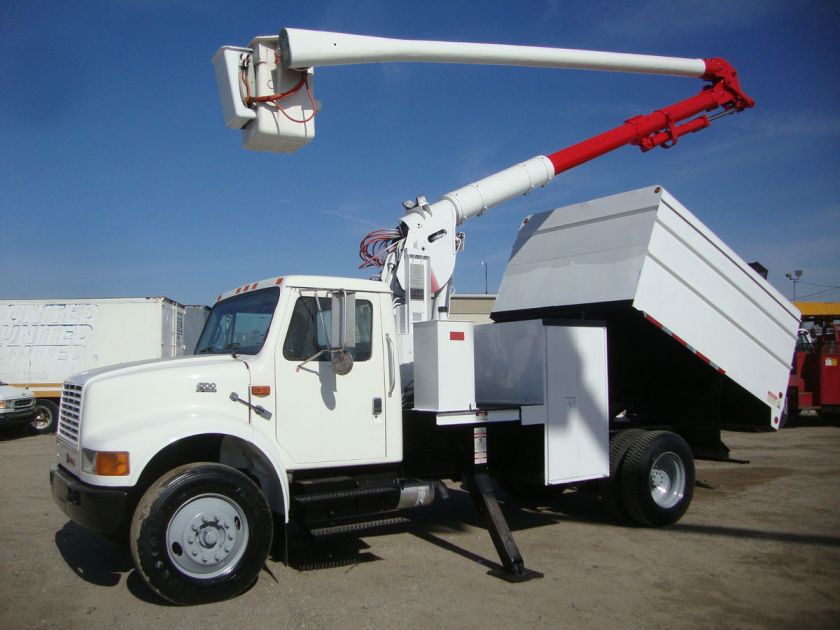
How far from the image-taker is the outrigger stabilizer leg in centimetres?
574

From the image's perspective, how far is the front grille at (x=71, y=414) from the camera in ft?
17.1

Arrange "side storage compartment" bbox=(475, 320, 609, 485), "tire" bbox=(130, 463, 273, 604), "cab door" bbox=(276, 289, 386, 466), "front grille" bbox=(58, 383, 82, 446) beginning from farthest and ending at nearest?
"side storage compartment" bbox=(475, 320, 609, 485) < "cab door" bbox=(276, 289, 386, 466) < "front grille" bbox=(58, 383, 82, 446) < "tire" bbox=(130, 463, 273, 604)

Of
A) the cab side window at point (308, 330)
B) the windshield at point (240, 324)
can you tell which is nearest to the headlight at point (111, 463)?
the windshield at point (240, 324)

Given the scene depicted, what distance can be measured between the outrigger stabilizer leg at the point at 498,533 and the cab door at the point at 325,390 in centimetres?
103

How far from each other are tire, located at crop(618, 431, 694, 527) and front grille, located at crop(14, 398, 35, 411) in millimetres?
14254

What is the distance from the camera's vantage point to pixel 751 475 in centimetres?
1056

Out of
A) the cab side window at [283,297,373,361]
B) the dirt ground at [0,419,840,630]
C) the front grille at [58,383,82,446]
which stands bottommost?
the dirt ground at [0,419,840,630]

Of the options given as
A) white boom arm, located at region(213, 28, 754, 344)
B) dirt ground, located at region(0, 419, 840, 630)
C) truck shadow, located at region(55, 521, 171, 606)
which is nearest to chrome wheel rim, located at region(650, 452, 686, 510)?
dirt ground, located at region(0, 419, 840, 630)

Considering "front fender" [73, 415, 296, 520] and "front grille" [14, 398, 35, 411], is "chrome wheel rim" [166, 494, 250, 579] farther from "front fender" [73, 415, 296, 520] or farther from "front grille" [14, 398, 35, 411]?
"front grille" [14, 398, 35, 411]

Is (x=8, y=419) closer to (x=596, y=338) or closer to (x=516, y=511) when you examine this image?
(x=516, y=511)

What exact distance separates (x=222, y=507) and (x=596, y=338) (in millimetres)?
3871

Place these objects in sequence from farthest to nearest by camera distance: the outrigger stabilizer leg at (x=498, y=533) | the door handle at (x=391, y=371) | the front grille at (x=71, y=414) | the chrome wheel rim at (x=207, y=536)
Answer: the door handle at (x=391, y=371) → the outrigger stabilizer leg at (x=498, y=533) → the front grille at (x=71, y=414) → the chrome wheel rim at (x=207, y=536)

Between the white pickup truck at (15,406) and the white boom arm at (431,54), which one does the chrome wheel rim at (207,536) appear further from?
the white pickup truck at (15,406)

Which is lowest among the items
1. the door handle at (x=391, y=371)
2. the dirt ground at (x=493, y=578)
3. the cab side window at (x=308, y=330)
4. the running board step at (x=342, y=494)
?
the dirt ground at (x=493, y=578)
